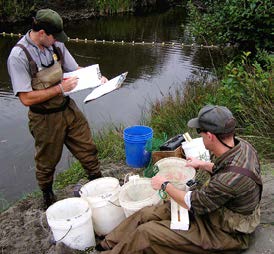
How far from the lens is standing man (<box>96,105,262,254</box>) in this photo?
2785mm

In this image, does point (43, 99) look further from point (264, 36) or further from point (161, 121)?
point (264, 36)

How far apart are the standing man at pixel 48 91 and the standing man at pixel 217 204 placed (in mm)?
1448

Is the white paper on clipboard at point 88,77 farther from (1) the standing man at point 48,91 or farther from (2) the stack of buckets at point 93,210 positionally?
(2) the stack of buckets at point 93,210

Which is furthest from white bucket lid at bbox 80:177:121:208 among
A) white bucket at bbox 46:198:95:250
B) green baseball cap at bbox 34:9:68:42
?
green baseball cap at bbox 34:9:68:42

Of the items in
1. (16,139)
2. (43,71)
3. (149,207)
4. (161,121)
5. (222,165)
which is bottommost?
(16,139)

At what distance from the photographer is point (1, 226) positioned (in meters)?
4.53

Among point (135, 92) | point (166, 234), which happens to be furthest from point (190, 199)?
point (135, 92)

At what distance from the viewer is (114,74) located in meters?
10.8

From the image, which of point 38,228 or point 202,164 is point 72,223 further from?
point 202,164

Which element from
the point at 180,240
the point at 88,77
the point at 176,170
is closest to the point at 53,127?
the point at 88,77

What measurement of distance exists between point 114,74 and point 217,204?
27.3 feet

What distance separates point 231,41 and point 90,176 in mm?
4667

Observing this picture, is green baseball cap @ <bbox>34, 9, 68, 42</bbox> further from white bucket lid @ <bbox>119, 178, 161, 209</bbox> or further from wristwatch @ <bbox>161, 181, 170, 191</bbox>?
wristwatch @ <bbox>161, 181, 170, 191</bbox>

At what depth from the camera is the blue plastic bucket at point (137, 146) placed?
16.6 ft
